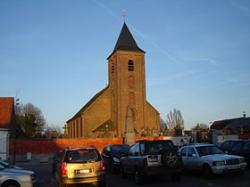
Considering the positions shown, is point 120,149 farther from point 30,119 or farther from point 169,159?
point 30,119

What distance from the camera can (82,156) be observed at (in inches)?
538

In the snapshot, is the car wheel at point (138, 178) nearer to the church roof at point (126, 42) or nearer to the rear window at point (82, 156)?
the rear window at point (82, 156)

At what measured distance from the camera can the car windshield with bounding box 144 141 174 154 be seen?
603 inches

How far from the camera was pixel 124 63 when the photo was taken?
2534 inches

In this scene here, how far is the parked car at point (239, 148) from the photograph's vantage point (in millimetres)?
19328

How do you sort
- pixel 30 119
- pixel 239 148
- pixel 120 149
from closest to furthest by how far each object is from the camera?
pixel 239 148 < pixel 120 149 < pixel 30 119

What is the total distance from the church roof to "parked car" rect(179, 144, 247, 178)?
4842 cm

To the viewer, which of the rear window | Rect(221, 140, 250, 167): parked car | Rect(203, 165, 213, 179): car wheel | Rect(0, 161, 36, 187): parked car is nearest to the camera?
Rect(0, 161, 36, 187): parked car

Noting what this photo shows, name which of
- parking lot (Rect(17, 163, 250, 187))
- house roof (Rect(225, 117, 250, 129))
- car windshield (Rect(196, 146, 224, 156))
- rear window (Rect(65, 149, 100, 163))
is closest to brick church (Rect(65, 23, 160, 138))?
house roof (Rect(225, 117, 250, 129))

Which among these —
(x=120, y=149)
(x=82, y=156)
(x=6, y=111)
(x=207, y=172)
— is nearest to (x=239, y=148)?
(x=207, y=172)

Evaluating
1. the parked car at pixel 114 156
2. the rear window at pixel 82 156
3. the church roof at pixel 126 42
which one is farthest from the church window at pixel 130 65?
the rear window at pixel 82 156

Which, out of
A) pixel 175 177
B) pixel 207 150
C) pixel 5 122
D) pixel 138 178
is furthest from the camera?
pixel 5 122

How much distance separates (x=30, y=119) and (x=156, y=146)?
60.3 metres

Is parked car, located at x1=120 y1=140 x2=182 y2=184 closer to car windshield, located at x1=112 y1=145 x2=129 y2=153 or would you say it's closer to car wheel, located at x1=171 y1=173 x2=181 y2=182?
car wheel, located at x1=171 y1=173 x2=181 y2=182
